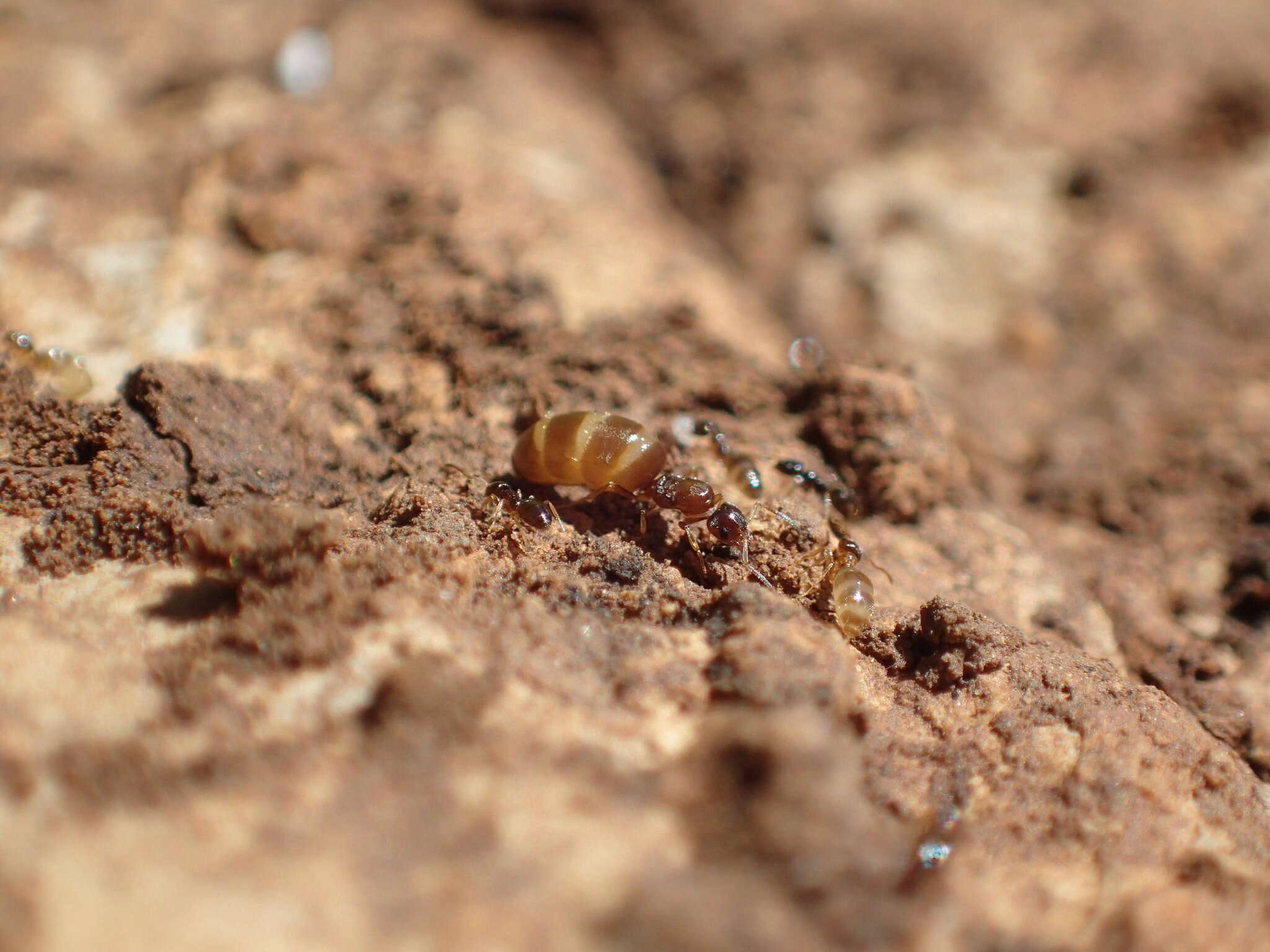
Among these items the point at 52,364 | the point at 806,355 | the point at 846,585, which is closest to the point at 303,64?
the point at 52,364

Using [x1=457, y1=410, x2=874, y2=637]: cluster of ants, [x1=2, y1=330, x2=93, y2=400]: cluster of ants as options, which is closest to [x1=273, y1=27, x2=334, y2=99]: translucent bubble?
[x1=2, y1=330, x2=93, y2=400]: cluster of ants

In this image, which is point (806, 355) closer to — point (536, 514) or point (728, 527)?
point (728, 527)

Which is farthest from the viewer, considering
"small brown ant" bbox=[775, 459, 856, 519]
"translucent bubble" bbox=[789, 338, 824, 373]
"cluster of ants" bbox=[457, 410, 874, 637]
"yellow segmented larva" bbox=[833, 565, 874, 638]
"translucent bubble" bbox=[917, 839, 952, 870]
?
"translucent bubble" bbox=[789, 338, 824, 373]

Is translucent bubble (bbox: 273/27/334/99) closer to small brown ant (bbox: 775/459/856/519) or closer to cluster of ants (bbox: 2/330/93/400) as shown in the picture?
cluster of ants (bbox: 2/330/93/400)

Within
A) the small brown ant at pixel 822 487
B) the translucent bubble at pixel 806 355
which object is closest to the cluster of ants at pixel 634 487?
the small brown ant at pixel 822 487

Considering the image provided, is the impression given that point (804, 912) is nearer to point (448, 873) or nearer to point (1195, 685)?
point (448, 873)

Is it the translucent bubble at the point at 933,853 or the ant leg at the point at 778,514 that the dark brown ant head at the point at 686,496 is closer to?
the ant leg at the point at 778,514
